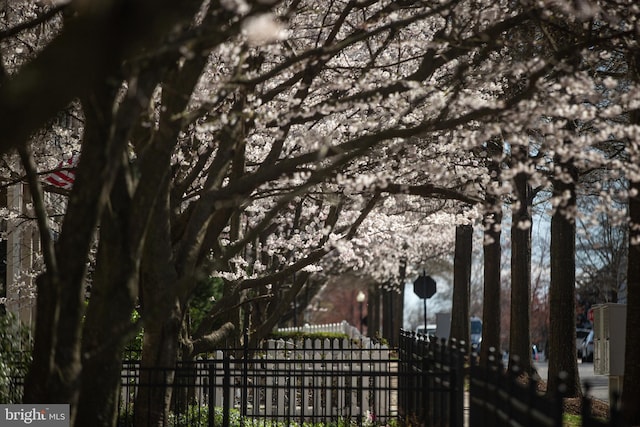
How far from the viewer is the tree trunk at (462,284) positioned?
2388cm

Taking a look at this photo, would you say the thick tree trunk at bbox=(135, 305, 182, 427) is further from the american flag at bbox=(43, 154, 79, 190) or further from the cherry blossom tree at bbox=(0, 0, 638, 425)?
the american flag at bbox=(43, 154, 79, 190)

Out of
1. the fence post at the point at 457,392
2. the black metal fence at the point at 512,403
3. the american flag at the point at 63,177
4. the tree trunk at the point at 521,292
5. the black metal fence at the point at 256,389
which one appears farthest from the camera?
the tree trunk at the point at 521,292

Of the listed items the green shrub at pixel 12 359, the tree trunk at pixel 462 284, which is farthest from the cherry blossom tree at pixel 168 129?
the tree trunk at pixel 462 284

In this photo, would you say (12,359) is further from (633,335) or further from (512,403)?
(633,335)

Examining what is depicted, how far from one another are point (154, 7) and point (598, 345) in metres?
12.8

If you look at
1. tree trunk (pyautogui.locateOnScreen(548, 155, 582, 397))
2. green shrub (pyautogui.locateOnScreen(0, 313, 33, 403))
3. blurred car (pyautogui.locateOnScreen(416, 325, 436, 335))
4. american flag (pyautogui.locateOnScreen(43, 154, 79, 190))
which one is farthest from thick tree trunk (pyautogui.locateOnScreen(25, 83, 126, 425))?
blurred car (pyautogui.locateOnScreen(416, 325, 436, 335))

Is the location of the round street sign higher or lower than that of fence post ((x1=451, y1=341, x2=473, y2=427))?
higher

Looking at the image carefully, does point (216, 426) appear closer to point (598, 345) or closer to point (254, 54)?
point (254, 54)

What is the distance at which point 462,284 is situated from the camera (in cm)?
2428

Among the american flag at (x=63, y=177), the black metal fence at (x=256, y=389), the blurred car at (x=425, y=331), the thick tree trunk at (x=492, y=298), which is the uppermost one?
the american flag at (x=63, y=177)

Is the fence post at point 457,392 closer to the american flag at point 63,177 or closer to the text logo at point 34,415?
the text logo at point 34,415

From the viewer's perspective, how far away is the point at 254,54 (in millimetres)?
9680

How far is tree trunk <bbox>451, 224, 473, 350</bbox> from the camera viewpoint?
23875 millimetres

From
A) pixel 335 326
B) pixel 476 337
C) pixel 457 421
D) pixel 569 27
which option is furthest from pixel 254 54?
pixel 476 337
